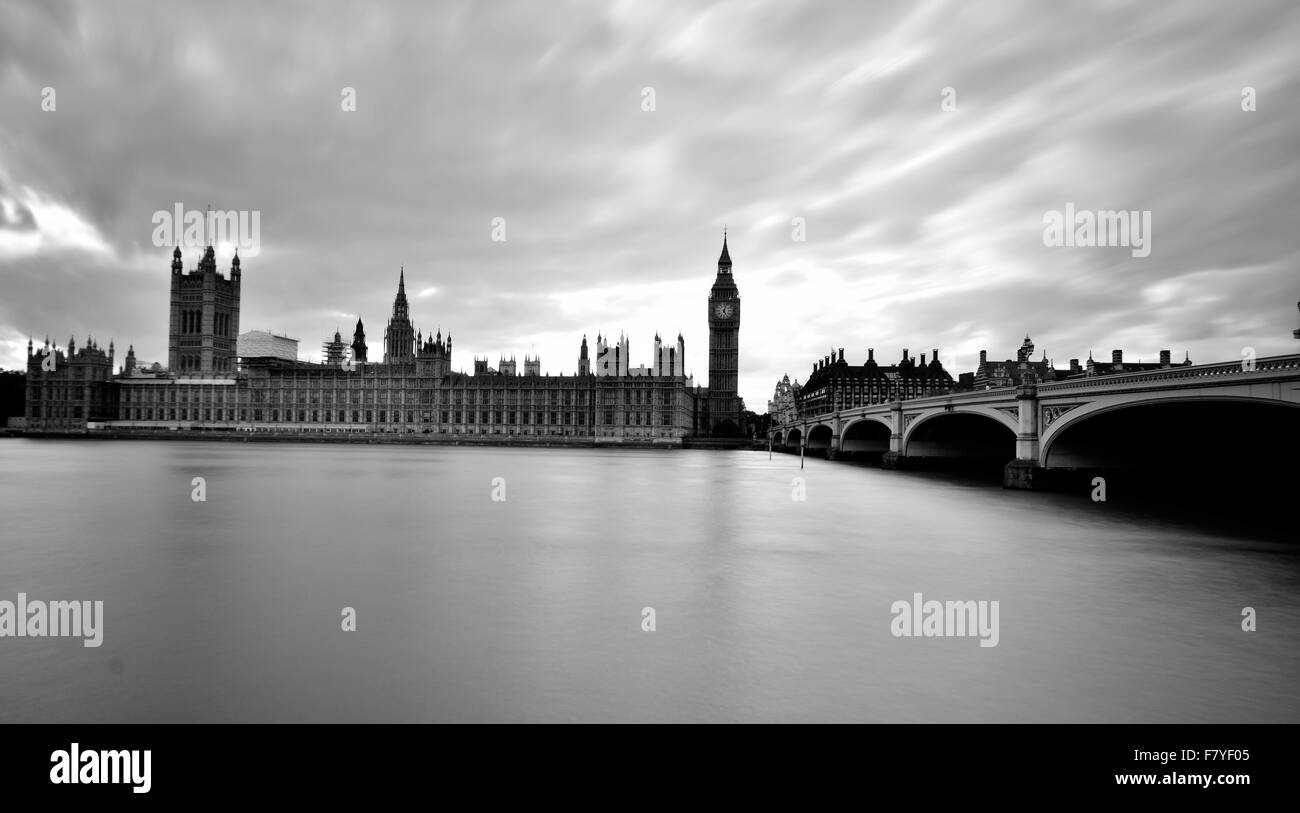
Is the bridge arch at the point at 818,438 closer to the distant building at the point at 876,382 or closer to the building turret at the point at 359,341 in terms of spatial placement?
the distant building at the point at 876,382

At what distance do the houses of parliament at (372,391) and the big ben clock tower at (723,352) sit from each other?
193mm

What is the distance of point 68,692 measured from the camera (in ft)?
22.8

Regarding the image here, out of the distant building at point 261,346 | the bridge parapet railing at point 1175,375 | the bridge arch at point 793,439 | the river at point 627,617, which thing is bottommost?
the river at point 627,617

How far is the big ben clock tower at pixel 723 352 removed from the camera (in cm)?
12219

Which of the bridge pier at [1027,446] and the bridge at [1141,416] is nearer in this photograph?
the bridge at [1141,416]

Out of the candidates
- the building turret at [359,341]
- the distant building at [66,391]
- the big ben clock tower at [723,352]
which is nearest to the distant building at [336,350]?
the building turret at [359,341]

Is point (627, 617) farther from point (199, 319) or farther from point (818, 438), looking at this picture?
point (199, 319)

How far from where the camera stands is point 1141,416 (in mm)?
28156

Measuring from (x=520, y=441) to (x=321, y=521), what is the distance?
8293cm

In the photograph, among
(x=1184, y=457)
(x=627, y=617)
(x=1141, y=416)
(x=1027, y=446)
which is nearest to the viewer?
(x=627, y=617)

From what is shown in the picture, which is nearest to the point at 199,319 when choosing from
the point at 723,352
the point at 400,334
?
the point at 400,334

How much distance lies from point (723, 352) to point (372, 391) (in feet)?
198

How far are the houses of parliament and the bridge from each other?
219 feet
